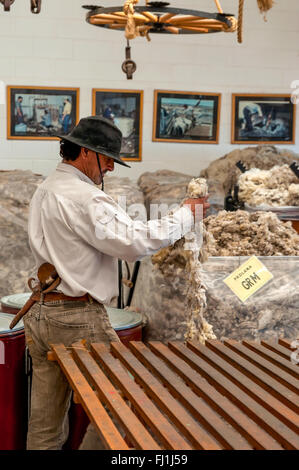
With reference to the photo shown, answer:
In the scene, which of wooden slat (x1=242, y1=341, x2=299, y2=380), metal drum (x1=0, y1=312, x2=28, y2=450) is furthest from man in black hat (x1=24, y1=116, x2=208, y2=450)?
wooden slat (x1=242, y1=341, x2=299, y2=380)

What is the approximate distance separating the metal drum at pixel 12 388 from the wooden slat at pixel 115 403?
0.52 metres

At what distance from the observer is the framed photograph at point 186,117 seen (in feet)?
20.6

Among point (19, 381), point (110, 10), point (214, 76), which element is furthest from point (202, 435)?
point (214, 76)

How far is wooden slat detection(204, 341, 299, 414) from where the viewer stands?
6.27 ft

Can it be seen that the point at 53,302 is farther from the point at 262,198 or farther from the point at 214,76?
the point at 214,76

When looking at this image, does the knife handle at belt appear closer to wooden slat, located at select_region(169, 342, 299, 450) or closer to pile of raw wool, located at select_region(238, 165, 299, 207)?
wooden slat, located at select_region(169, 342, 299, 450)

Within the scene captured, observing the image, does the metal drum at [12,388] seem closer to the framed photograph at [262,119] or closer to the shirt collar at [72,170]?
the shirt collar at [72,170]

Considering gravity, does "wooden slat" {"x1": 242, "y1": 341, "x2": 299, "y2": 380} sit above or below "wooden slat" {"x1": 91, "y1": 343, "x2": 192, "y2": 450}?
below

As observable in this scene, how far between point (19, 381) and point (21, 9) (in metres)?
4.03

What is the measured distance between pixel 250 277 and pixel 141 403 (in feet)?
4.80

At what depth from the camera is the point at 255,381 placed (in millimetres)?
2188

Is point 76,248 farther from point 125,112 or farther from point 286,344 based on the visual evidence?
point 125,112

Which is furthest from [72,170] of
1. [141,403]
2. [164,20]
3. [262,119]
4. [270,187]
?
[262,119]

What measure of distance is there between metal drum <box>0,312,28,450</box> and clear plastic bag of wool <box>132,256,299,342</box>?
0.74 metres
